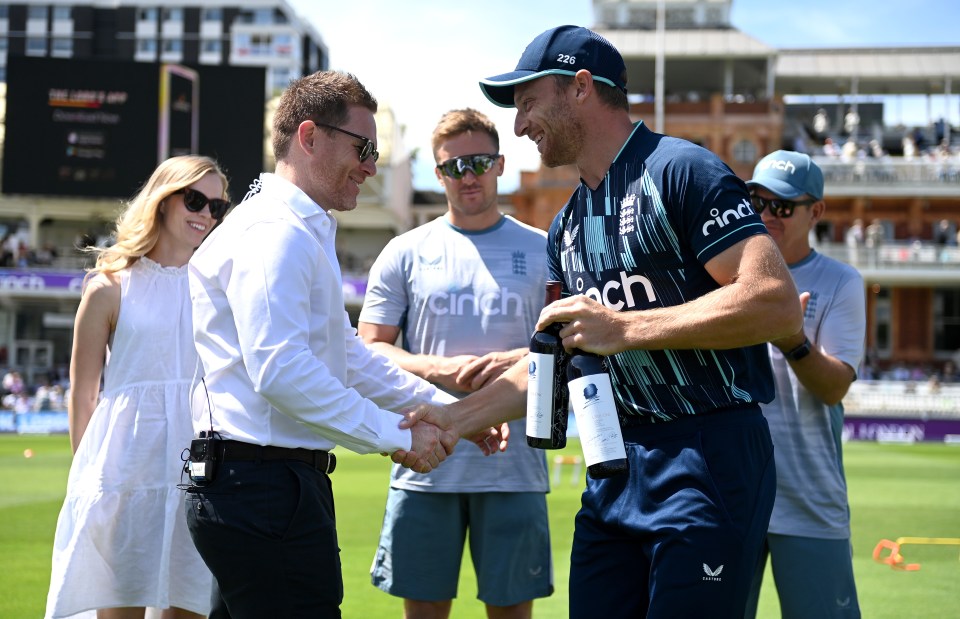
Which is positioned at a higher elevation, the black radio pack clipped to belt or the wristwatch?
the wristwatch

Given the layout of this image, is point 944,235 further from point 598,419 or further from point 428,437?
point 598,419

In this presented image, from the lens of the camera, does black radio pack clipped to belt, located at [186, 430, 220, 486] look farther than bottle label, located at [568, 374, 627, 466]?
Yes

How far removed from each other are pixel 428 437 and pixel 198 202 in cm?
194

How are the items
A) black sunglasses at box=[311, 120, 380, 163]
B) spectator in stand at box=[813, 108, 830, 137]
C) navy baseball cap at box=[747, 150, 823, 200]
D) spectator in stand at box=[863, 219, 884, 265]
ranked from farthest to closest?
1. spectator in stand at box=[813, 108, 830, 137]
2. spectator in stand at box=[863, 219, 884, 265]
3. navy baseball cap at box=[747, 150, 823, 200]
4. black sunglasses at box=[311, 120, 380, 163]

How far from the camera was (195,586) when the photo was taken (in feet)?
15.1

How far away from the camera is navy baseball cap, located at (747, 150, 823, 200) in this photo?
4.82 meters

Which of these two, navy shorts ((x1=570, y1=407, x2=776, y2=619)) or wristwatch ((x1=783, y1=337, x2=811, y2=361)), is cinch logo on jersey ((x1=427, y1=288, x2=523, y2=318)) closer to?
wristwatch ((x1=783, y1=337, x2=811, y2=361))

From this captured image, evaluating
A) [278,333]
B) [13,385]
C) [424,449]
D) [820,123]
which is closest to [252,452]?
[278,333]

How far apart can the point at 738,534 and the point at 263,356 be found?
161 centimetres

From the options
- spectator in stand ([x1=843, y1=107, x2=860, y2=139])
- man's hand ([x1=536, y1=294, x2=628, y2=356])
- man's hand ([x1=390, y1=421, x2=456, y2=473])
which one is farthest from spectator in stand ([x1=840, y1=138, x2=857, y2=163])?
man's hand ([x1=536, y1=294, x2=628, y2=356])

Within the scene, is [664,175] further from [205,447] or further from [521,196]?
[521,196]

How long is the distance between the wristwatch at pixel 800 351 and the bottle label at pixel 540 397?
1.54 meters

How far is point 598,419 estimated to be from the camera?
10.4ft

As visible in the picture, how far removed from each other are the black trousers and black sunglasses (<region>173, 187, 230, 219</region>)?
200 cm
